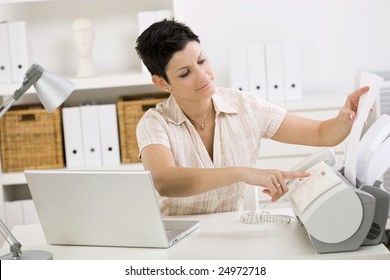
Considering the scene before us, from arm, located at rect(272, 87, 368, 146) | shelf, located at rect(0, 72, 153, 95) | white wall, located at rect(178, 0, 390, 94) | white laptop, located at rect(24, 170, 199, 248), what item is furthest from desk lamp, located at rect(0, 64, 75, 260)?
white wall, located at rect(178, 0, 390, 94)

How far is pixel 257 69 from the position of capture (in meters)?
3.85

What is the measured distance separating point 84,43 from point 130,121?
0.46m

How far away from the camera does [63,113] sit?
376cm

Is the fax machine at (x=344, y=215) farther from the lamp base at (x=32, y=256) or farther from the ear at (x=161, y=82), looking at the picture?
the ear at (x=161, y=82)

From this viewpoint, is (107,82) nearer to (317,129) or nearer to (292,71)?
(292,71)

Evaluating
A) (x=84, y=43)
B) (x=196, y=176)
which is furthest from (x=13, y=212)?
(x=196, y=176)

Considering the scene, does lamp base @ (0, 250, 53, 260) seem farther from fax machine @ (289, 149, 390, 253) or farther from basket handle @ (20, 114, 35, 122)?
basket handle @ (20, 114, 35, 122)

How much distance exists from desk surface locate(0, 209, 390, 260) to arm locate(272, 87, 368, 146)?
0.36 meters

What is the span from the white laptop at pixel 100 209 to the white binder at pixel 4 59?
5.99 ft

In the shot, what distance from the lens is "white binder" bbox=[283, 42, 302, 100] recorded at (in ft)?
12.6

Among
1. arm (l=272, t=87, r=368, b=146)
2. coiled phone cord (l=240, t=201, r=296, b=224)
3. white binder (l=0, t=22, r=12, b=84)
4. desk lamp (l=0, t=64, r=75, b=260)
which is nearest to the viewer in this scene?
desk lamp (l=0, t=64, r=75, b=260)

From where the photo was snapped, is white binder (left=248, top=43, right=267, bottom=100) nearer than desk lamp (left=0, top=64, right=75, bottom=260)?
No
